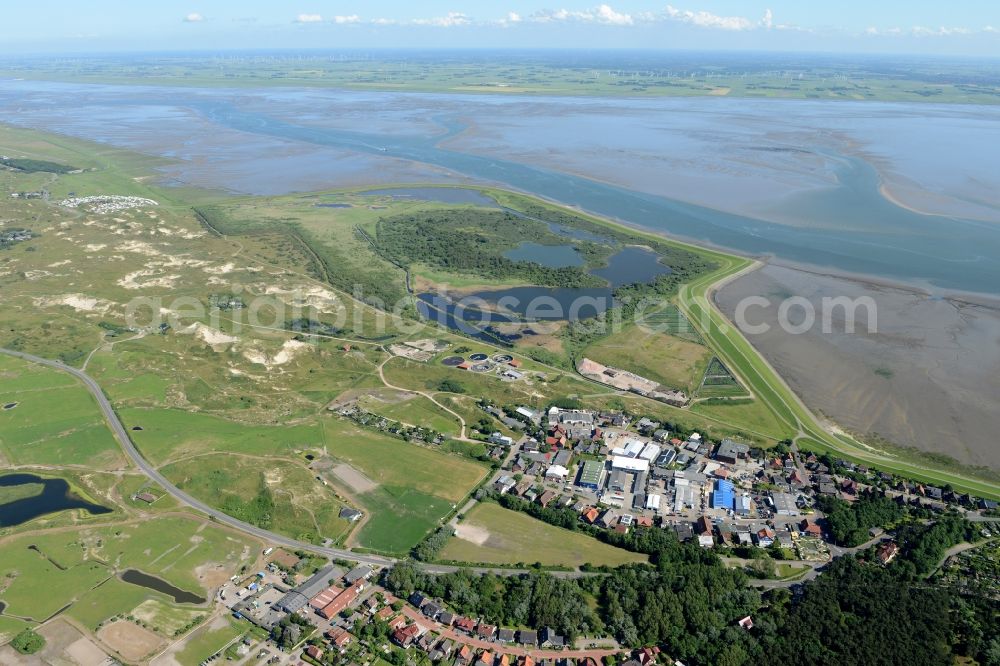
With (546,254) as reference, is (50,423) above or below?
below

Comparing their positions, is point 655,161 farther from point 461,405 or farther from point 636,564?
point 636,564

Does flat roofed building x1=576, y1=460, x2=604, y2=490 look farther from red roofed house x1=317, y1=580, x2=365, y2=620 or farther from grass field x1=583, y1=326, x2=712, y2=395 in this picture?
red roofed house x1=317, y1=580, x2=365, y2=620

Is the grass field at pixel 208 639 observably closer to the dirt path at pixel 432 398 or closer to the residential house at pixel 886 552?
the dirt path at pixel 432 398

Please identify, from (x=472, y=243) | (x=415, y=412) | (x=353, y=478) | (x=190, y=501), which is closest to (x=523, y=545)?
(x=353, y=478)

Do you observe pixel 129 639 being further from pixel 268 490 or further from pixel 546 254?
pixel 546 254

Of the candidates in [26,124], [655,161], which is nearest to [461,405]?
[655,161]

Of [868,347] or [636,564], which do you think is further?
[868,347]

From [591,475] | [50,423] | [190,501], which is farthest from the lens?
[50,423]
